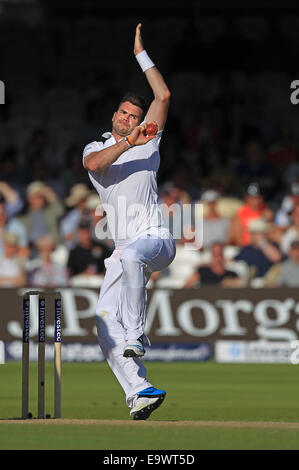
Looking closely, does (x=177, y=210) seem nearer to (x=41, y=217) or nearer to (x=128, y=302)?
(x=41, y=217)

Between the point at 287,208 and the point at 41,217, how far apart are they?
385cm

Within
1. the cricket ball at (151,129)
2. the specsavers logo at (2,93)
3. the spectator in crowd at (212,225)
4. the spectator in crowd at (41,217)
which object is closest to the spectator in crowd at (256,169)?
the spectator in crowd at (212,225)

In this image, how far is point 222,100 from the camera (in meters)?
20.4

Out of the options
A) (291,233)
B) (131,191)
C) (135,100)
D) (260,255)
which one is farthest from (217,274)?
(135,100)

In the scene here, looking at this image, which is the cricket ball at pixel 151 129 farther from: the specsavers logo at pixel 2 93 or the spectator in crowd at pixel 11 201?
the specsavers logo at pixel 2 93

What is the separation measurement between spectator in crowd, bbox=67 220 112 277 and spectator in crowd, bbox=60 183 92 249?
0.45 m

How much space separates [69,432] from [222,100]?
13.5m

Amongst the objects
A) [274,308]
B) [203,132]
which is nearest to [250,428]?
[274,308]

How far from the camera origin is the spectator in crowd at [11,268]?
658 inches

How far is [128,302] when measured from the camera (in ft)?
27.4

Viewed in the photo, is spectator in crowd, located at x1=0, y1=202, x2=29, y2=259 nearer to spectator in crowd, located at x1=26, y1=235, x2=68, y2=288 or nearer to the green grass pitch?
spectator in crowd, located at x1=26, y1=235, x2=68, y2=288

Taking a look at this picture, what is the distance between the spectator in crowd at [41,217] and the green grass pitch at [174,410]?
2.61m

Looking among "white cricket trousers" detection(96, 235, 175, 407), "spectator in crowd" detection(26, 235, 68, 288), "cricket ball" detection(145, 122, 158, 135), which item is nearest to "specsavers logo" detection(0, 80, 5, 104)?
"spectator in crowd" detection(26, 235, 68, 288)

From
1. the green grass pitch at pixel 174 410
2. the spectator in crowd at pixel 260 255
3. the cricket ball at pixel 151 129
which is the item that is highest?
the spectator in crowd at pixel 260 255
